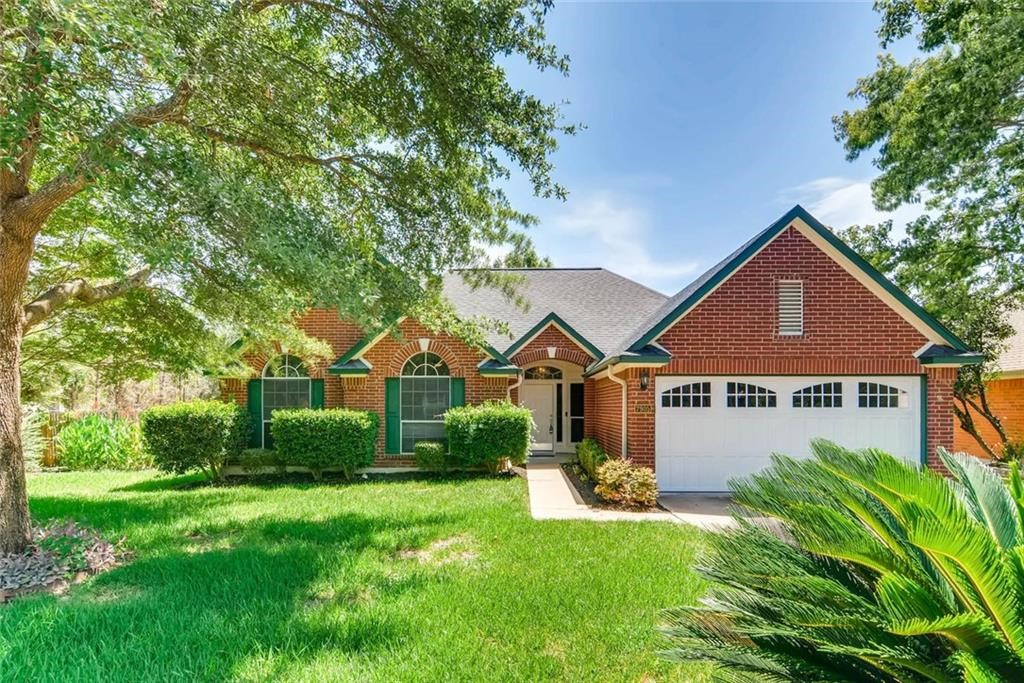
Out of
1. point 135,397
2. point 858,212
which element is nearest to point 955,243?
point 858,212

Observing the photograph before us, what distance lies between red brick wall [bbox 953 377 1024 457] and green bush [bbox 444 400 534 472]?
14.8 m

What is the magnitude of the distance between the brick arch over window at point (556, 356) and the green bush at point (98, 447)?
12045 mm

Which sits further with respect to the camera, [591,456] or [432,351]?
[432,351]

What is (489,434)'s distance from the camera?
12.0m

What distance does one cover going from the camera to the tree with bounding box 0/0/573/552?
16.4 feet

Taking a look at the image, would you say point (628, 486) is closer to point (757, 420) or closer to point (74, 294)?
point (757, 420)

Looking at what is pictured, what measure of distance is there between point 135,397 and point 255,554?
18.0 metres

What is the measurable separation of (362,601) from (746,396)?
27.3 feet

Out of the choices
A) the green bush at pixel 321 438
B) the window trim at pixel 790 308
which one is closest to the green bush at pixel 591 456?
the window trim at pixel 790 308

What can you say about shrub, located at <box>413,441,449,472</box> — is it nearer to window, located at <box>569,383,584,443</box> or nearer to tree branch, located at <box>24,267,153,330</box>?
window, located at <box>569,383,584,443</box>

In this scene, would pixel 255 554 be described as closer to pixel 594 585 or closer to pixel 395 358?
pixel 594 585

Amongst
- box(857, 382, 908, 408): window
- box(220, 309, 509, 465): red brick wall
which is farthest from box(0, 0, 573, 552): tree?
box(857, 382, 908, 408): window

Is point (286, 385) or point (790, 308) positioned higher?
point (790, 308)

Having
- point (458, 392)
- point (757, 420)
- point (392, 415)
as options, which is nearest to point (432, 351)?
point (458, 392)
